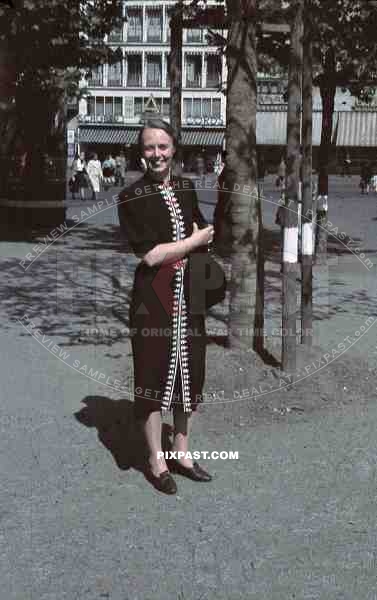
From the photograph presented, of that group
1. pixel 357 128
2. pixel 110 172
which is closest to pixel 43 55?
pixel 110 172

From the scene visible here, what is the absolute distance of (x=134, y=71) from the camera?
258 ft

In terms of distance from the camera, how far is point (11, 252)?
1655 centimetres

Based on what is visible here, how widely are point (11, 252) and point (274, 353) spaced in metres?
9.40

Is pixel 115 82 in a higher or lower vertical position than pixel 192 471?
higher

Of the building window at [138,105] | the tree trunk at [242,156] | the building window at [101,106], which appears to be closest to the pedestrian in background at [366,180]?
the building window at [138,105]

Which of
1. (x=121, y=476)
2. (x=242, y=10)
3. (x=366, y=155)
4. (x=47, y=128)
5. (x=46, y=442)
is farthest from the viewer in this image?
(x=366, y=155)

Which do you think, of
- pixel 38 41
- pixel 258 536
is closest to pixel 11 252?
pixel 38 41

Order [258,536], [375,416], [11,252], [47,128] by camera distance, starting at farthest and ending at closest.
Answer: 1. [47,128]
2. [11,252]
3. [375,416]
4. [258,536]

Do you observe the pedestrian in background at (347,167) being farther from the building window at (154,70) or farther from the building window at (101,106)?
the building window at (101,106)

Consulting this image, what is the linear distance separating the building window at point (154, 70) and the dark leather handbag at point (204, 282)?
74.8 meters

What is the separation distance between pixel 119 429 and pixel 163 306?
4.86 feet

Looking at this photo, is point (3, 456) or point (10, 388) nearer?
point (3, 456)

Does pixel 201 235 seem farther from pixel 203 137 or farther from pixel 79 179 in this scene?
pixel 203 137

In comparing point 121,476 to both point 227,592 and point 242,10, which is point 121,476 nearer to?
point 227,592
